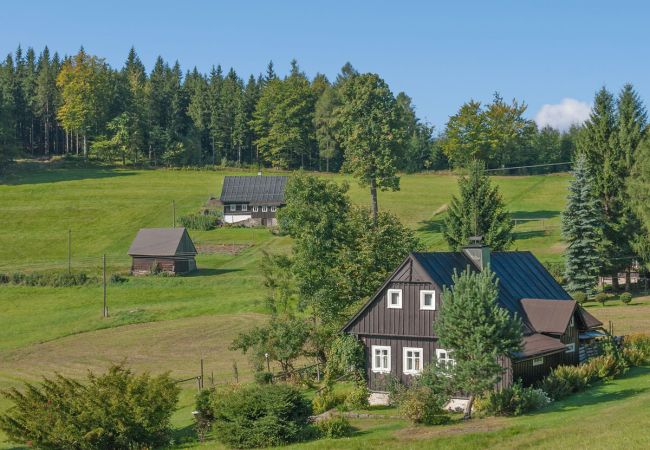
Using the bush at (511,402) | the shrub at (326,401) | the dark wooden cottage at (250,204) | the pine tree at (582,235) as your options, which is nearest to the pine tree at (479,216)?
the pine tree at (582,235)

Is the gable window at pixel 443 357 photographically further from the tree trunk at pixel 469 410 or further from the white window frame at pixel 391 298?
the white window frame at pixel 391 298

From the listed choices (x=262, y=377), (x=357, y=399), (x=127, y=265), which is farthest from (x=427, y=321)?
(x=127, y=265)

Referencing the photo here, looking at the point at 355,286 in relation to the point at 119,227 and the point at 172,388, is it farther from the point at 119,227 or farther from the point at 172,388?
the point at 119,227

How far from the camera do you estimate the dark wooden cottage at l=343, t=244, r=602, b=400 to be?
36.3 m

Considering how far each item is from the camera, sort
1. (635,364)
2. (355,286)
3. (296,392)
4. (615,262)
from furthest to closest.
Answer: (615,262)
(355,286)
(635,364)
(296,392)

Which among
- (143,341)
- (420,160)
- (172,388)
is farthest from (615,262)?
(420,160)

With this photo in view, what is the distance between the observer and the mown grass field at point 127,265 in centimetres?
5303

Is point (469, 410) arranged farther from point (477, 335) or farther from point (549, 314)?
point (549, 314)

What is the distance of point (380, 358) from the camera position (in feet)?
124

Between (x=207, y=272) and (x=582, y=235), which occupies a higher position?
(x=582, y=235)

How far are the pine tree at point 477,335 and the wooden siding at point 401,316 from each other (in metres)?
4.13

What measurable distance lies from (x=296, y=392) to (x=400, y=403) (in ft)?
13.3

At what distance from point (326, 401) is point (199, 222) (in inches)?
2670

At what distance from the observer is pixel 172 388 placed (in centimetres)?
3334
